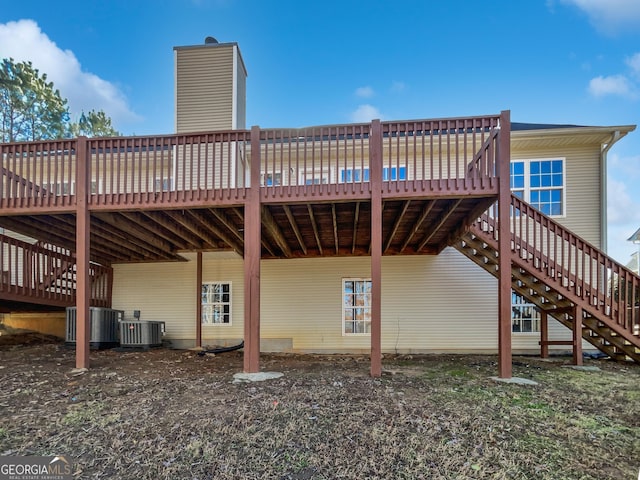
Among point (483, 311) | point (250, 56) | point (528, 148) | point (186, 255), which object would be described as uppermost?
point (250, 56)

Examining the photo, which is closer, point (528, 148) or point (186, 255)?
point (528, 148)

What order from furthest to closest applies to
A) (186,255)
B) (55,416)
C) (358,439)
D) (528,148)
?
1. (186,255)
2. (528,148)
3. (55,416)
4. (358,439)

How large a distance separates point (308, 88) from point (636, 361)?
19609 millimetres

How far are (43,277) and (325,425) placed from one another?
26.9ft

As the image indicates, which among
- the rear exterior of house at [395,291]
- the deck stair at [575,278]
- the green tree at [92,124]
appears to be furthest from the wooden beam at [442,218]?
the green tree at [92,124]

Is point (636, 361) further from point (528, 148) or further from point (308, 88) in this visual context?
point (308, 88)

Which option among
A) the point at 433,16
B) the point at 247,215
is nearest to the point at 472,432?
the point at 247,215

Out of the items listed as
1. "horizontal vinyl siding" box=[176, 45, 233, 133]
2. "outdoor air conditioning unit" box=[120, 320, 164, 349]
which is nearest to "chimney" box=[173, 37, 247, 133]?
"horizontal vinyl siding" box=[176, 45, 233, 133]

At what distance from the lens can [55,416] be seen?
14.8 feet

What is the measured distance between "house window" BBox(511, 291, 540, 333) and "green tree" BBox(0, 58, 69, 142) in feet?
82.6

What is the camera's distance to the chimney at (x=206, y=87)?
37.7 feet

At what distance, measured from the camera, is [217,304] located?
35.3 ft

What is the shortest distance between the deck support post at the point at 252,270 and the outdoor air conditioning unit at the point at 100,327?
202 inches

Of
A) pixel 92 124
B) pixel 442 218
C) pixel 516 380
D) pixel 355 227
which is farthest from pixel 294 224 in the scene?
pixel 92 124
